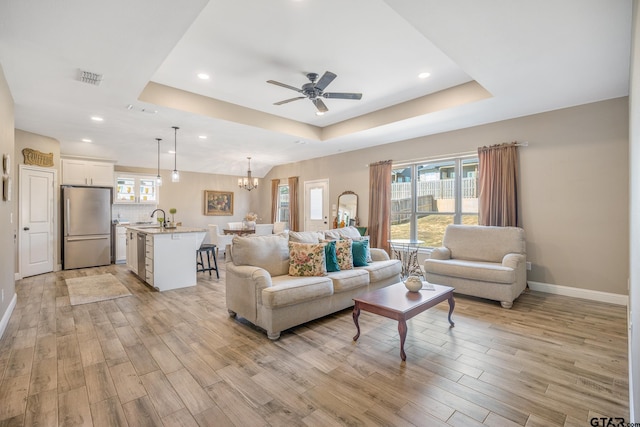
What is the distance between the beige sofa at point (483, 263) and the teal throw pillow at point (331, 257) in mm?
1612

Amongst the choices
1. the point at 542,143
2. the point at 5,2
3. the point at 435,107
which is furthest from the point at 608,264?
the point at 5,2

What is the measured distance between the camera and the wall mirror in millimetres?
6871

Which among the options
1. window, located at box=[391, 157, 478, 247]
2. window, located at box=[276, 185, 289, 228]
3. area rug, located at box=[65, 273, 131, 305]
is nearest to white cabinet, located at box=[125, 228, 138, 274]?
area rug, located at box=[65, 273, 131, 305]

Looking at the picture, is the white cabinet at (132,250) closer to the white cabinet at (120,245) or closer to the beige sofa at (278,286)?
the white cabinet at (120,245)

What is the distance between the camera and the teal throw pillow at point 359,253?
4.06m

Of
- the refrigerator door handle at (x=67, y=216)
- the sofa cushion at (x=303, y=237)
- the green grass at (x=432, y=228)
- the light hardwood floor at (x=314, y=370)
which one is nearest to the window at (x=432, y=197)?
the green grass at (x=432, y=228)

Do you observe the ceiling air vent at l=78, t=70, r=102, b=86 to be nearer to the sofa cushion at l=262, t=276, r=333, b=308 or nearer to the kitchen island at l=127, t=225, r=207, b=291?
the kitchen island at l=127, t=225, r=207, b=291

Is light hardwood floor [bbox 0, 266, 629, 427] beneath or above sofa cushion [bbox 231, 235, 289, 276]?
Answer: beneath

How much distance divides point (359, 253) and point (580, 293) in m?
3.16

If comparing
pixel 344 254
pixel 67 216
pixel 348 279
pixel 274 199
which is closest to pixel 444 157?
pixel 344 254

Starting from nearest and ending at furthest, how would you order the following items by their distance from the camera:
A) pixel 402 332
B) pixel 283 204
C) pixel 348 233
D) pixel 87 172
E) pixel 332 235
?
pixel 402 332, pixel 332 235, pixel 348 233, pixel 87 172, pixel 283 204

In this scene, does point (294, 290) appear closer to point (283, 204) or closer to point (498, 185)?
point (498, 185)

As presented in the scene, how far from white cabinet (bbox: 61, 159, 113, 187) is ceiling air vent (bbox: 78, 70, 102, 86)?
4.16 meters

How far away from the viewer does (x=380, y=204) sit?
250 inches
